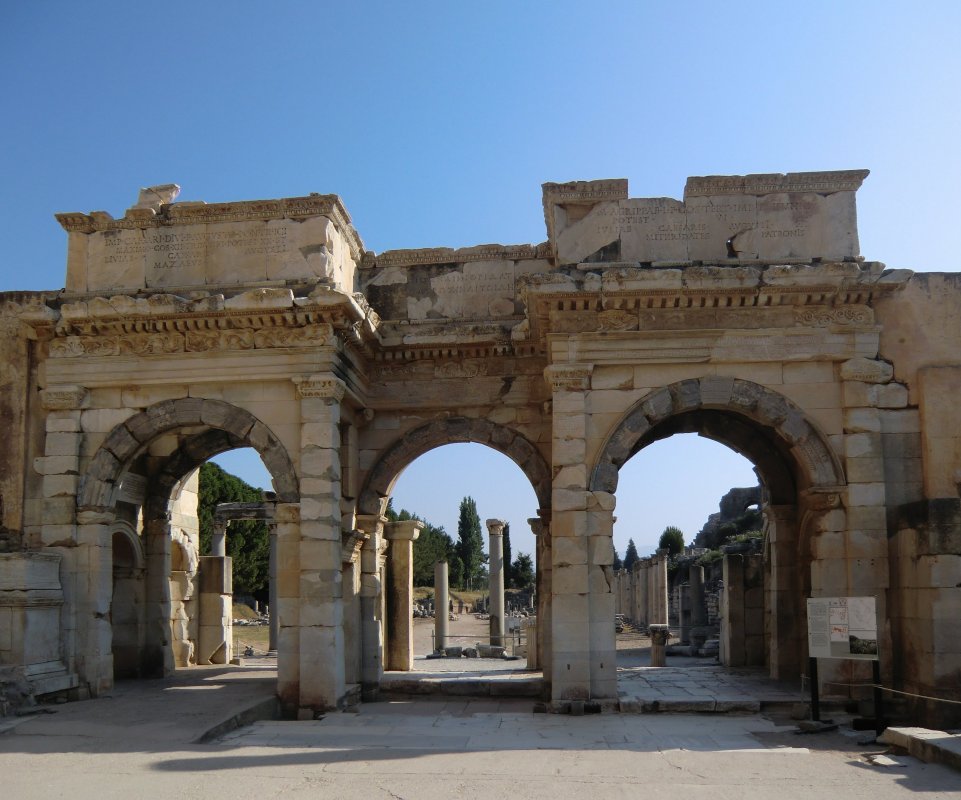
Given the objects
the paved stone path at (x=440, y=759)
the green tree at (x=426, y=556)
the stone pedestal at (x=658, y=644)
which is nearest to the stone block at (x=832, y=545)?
the paved stone path at (x=440, y=759)

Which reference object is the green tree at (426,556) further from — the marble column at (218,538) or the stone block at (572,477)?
the stone block at (572,477)

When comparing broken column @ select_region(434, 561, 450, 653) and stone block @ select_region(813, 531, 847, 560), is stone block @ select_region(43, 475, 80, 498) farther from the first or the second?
broken column @ select_region(434, 561, 450, 653)

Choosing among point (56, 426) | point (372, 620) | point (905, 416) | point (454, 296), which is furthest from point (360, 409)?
point (905, 416)

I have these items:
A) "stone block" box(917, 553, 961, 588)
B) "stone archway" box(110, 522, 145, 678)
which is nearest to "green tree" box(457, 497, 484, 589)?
"stone archway" box(110, 522, 145, 678)

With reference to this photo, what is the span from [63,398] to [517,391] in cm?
578

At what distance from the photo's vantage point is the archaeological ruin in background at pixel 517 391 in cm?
1082

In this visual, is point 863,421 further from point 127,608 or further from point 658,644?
point 127,608

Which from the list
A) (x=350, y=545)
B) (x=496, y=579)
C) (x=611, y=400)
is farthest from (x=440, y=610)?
(x=611, y=400)

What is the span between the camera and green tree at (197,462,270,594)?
37.7 metres

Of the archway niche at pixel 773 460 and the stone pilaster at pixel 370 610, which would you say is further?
the stone pilaster at pixel 370 610

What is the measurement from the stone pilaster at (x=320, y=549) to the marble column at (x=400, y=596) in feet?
15.8

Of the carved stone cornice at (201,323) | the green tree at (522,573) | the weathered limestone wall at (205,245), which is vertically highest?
the weathered limestone wall at (205,245)

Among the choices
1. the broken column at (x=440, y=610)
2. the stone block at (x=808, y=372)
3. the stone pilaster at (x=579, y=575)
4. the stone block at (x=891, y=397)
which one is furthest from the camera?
the broken column at (x=440, y=610)

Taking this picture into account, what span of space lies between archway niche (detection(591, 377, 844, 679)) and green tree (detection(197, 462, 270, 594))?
27.0 m
